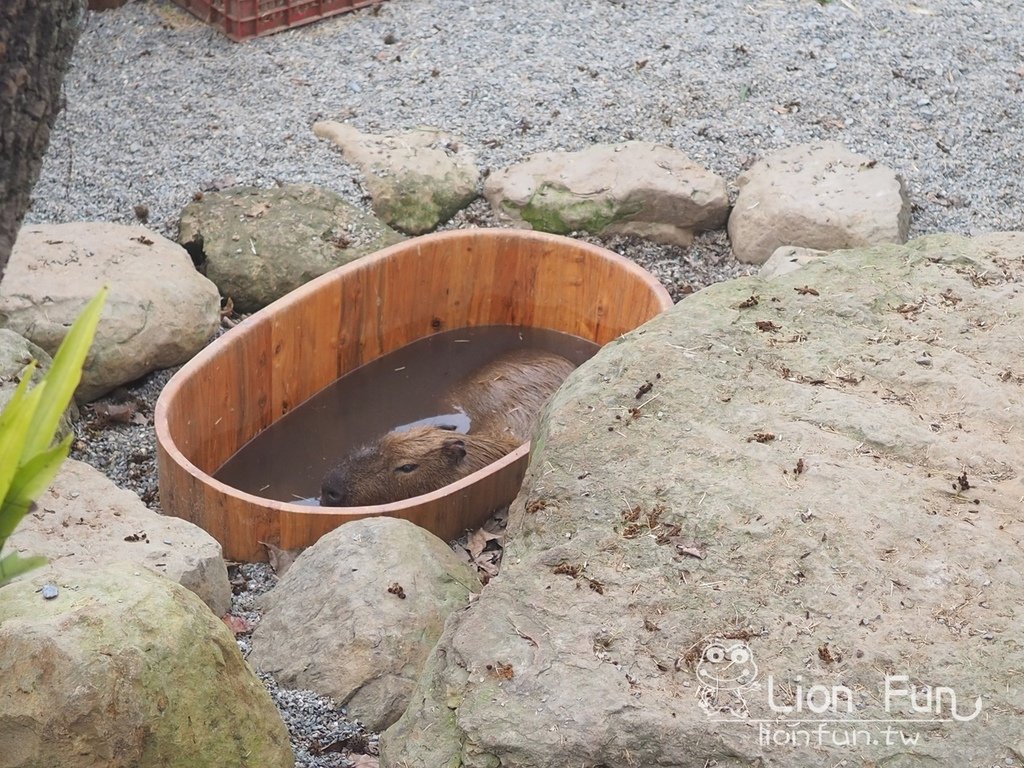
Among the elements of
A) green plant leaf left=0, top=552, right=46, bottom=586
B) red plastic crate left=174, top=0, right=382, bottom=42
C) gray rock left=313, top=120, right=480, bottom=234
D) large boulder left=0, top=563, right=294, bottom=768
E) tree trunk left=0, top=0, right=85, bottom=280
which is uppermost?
tree trunk left=0, top=0, right=85, bottom=280

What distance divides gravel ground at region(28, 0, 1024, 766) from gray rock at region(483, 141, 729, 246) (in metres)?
0.17

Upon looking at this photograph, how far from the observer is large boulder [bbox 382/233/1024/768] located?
10.3 ft

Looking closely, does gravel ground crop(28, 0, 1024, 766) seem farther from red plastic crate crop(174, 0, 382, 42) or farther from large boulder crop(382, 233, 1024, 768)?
large boulder crop(382, 233, 1024, 768)

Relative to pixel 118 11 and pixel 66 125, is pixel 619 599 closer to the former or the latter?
pixel 66 125

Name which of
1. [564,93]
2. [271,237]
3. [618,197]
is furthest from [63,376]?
[564,93]

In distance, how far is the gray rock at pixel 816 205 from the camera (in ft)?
24.5

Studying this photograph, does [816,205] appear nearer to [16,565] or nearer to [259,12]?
[259,12]

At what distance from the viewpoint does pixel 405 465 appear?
6.43 m

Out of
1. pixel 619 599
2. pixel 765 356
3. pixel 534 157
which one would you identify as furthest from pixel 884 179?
pixel 619 599

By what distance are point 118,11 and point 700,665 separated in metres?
8.72

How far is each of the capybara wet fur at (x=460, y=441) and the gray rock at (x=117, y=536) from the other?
114 cm

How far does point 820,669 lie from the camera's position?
3.26 meters

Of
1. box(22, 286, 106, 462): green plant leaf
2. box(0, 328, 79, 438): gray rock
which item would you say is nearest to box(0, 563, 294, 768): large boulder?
box(22, 286, 106, 462): green plant leaf

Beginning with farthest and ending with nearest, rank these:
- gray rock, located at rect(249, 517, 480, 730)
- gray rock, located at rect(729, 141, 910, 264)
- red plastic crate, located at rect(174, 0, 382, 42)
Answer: red plastic crate, located at rect(174, 0, 382, 42), gray rock, located at rect(729, 141, 910, 264), gray rock, located at rect(249, 517, 480, 730)
